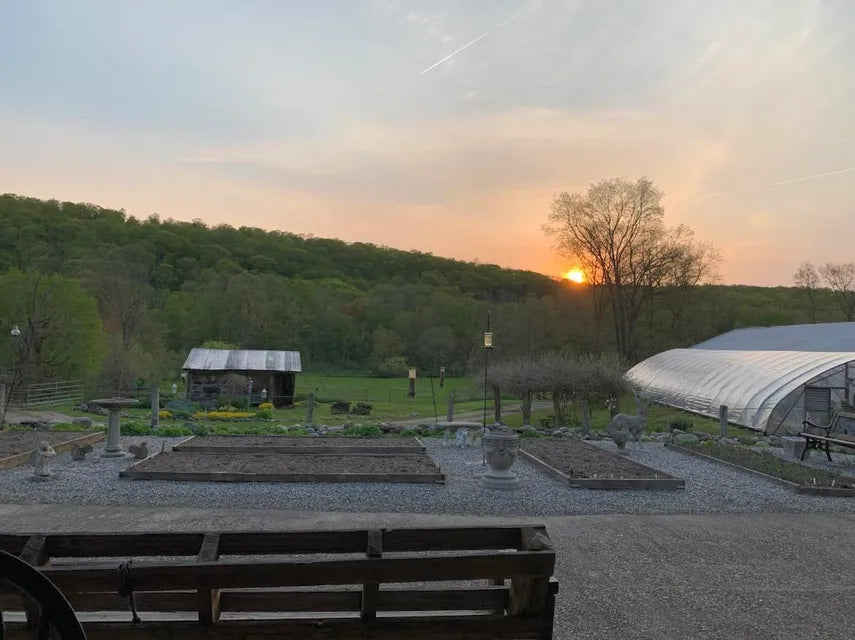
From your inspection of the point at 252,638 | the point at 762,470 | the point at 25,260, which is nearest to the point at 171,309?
the point at 25,260

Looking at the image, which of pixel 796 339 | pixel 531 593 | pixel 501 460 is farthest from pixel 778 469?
pixel 796 339

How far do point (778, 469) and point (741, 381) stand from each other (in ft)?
38.0

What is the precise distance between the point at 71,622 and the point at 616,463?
12981 mm

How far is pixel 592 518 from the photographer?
932 centimetres

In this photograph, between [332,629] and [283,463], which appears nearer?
[332,629]

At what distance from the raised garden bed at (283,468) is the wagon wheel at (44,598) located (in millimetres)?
9406

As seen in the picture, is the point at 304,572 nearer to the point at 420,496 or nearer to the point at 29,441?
the point at 420,496

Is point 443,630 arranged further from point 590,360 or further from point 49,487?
point 590,360

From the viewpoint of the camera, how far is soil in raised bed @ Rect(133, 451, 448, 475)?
40.3ft

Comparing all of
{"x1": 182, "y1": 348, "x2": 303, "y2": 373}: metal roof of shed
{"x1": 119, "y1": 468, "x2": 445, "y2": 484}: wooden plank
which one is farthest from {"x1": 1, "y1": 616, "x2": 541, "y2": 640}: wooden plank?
{"x1": 182, "y1": 348, "x2": 303, "y2": 373}: metal roof of shed

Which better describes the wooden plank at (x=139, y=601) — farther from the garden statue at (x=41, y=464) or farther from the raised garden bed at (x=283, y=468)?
the garden statue at (x=41, y=464)

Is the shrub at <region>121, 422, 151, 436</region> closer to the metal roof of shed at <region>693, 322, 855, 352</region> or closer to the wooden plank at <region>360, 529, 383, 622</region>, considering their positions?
the wooden plank at <region>360, 529, 383, 622</region>

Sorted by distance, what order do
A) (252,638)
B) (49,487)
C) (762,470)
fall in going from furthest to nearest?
(762,470) < (49,487) < (252,638)

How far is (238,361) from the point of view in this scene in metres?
33.4
